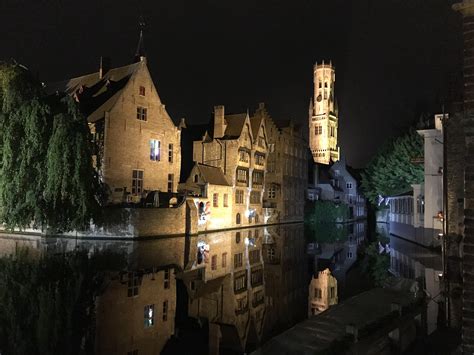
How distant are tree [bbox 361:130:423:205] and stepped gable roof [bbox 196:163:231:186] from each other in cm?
2019

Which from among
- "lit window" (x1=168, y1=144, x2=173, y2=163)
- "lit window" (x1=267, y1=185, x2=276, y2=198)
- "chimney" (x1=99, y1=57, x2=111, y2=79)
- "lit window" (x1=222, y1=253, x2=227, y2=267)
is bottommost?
"lit window" (x1=222, y1=253, x2=227, y2=267)

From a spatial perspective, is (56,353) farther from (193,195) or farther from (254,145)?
(254,145)

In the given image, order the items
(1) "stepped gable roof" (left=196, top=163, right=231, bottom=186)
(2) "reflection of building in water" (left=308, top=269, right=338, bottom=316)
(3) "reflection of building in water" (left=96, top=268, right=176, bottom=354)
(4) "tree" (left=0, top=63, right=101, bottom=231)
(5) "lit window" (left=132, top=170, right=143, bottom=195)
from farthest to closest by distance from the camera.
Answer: (1) "stepped gable roof" (left=196, top=163, right=231, bottom=186), (5) "lit window" (left=132, top=170, right=143, bottom=195), (4) "tree" (left=0, top=63, right=101, bottom=231), (2) "reflection of building in water" (left=308, top=269, right=338, bottom=316), (3) "reflection of building in water" (left=96, top=268, right=176, bottom=354)

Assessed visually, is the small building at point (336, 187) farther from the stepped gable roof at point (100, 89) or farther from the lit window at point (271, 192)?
the stepped gable roof at point (100, 89)

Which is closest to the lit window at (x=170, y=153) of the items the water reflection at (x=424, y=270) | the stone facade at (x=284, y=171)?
the stone facade at (x=284, y=171)

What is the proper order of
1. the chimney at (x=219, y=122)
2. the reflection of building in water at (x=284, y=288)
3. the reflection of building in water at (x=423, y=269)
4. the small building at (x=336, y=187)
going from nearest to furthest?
the reflection of building in water at (x=284, y=288) → the reflection of building in water at (x=423, y=269) → the chimney at (x=219, y=122) → the small building at (x=336, y=187)

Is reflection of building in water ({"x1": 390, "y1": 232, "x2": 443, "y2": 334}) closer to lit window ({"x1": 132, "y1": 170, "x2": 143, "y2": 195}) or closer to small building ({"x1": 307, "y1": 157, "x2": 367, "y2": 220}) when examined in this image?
lit window ({"x1": 132, "y1": 170, "x2": 143, "y2": 195})

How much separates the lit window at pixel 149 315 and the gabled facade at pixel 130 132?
22512 mm

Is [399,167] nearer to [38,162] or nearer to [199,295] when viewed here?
[38,162]

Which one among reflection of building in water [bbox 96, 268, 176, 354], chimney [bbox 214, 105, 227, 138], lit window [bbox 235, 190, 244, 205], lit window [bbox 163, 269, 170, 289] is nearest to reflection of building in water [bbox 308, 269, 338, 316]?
reflection of building in water [bbox 96, 268, 176, 354]

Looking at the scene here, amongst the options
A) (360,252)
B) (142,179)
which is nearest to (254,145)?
(142,179)

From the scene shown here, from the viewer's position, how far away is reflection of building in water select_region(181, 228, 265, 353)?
1080 centimetres

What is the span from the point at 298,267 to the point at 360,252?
9.27m

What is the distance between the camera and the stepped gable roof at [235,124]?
53.7 meters
